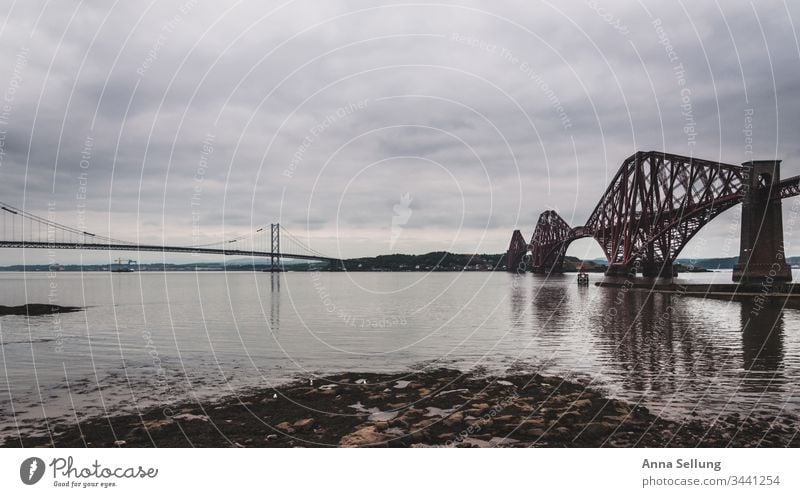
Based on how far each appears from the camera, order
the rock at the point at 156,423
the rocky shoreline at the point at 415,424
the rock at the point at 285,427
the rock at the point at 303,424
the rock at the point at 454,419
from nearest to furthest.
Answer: the rocky shoreline at the point at 415,424 < the rock at the point at 285,427 < the rock at the point at 303,424 < the rock at the point at 156,423 < the rock at the point at 454,419

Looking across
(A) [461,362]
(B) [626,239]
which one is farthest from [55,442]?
(B) [626,239]

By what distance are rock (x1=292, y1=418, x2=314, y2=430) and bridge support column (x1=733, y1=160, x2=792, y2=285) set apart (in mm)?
54864

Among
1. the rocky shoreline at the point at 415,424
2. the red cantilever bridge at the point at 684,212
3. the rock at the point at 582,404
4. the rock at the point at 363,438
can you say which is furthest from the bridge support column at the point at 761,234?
the rock at the point at 363,438

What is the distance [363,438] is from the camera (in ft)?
37.2

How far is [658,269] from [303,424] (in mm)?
92598

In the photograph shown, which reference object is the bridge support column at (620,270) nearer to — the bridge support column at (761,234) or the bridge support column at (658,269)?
the bridge support column at (658,269)

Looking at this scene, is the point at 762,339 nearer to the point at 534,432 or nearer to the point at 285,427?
the point at 534,432

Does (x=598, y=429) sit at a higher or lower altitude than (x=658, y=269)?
lower

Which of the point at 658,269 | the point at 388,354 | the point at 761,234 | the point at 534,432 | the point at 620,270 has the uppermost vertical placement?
the point at 761,234

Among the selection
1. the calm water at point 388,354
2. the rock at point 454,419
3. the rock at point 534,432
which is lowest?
the calm water at point 388,354

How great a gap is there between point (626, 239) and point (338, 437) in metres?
95.0

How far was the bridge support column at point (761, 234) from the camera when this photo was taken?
54866mm
